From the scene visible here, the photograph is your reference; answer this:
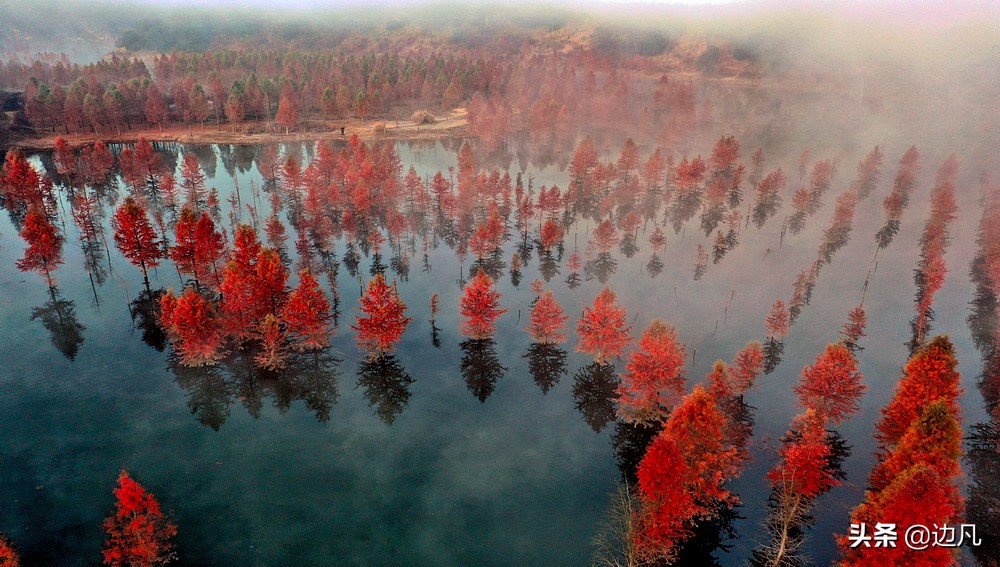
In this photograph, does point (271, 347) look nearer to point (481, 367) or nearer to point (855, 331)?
point (481, 367)

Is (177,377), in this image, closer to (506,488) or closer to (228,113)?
(506,488)

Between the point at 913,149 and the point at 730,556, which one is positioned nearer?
the point at 730,556

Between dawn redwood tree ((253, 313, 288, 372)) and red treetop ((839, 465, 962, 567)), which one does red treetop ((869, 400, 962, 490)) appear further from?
dawn redwood tree ((253, 313, 288, 372))

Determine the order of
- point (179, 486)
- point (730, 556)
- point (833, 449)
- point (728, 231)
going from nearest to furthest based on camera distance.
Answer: point (730, 556) → point (179, 486) → point (833, 449) → point (728, 231)

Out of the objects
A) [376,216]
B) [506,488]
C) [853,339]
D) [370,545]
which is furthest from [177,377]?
[853,339]

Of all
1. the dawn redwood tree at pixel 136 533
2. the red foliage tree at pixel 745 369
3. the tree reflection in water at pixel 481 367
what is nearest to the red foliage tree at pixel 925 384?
the red foliage tree at pixel 745 369

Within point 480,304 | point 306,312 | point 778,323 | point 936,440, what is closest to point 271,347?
point 306,312

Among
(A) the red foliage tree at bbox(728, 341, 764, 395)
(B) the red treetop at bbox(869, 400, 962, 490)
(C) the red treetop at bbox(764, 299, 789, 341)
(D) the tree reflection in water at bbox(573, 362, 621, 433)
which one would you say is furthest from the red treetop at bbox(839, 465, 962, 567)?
(C) the red treetop at bbox(764, 299, 789, 341)
